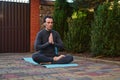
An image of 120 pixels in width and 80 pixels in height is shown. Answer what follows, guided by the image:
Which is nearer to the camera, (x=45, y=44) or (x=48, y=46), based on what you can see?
(x=45, y=44)

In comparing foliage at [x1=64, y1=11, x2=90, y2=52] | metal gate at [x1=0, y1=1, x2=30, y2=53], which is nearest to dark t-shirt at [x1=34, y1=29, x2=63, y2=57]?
foliage at [x1=64, y1=11, x2=90, y2=52]

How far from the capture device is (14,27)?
538 inches

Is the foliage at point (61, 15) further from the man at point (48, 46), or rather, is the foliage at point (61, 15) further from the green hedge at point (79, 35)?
the man at point (48, 46)

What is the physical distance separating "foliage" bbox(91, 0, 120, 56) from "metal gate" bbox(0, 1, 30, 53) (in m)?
4.58

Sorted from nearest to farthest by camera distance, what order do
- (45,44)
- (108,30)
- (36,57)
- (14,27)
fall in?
(45,44) → (36,57) → (108,30) → (14,27)

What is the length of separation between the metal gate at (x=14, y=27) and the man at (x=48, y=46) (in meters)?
5.23

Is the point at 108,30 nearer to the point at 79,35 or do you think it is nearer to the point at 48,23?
the point at 79,35

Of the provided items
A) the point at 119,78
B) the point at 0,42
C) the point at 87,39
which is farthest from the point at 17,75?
the point at 0,42

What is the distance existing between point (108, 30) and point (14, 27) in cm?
526

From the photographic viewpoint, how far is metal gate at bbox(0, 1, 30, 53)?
13.4 metres

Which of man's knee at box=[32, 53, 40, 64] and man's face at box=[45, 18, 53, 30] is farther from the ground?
man's face at box=[45, 18, 53, 30]

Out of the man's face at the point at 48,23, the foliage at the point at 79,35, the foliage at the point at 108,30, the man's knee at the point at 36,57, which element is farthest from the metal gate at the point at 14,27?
the man's face at the point at 48,23

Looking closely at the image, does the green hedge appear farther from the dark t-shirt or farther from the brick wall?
the dark t-shirt

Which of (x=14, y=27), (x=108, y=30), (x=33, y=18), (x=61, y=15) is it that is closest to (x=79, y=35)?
(x=61, y=15)
